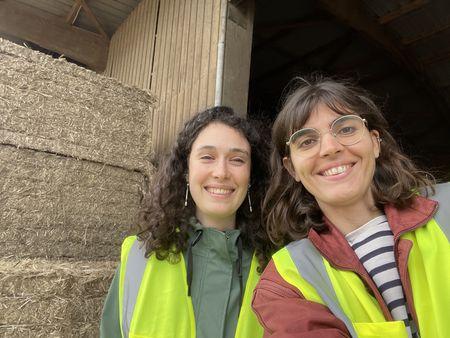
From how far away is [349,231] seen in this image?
58.6 inches

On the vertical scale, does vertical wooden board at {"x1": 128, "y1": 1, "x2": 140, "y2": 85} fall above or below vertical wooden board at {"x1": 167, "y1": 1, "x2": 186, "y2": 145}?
above

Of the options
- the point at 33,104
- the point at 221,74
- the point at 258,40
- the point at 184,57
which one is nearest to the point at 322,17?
the point at 258,40

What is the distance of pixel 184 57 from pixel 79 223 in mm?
1840

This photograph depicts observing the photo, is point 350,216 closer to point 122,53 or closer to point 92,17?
point 122,53

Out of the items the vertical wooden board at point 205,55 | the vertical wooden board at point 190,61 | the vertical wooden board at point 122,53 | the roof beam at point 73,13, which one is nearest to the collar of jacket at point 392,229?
the vertical wooden board at point 205,55

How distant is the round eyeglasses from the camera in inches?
57.9

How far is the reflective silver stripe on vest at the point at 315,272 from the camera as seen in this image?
122 cm

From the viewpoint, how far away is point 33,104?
2613 mm

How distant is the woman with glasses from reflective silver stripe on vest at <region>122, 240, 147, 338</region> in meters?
0.57

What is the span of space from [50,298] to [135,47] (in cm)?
376

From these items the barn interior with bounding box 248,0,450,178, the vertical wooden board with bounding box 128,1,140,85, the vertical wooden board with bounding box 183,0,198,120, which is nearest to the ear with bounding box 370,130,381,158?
the vertical wooden board with bounding box 183,0,198,120

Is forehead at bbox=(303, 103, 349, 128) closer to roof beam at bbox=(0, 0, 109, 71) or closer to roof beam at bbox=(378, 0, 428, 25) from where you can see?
roof beam at bbox=(378, 0, 428, 25)

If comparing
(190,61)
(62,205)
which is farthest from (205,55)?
(62,205)

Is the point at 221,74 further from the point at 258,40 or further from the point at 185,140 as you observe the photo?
the point at 258,40
